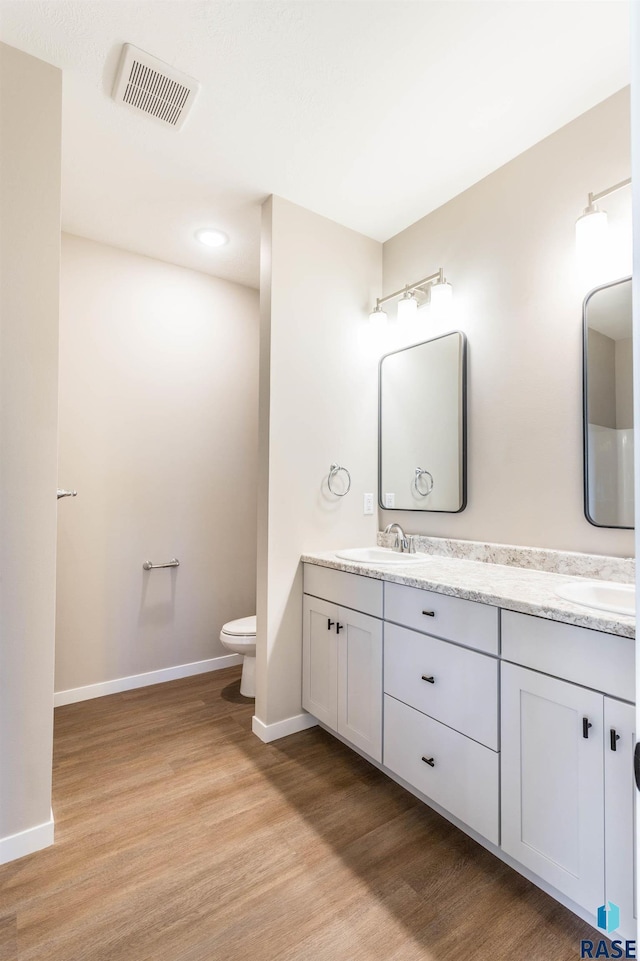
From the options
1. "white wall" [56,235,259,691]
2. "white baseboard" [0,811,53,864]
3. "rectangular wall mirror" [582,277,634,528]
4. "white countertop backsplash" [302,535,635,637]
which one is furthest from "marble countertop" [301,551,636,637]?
"white baseboard" [0,811,53,864]

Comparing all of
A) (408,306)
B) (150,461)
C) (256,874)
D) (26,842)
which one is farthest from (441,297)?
(26,842)

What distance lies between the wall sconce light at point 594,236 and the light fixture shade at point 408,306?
2.71 ft

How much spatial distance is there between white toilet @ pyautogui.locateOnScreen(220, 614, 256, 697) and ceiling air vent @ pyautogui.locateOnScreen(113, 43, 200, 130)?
242 centimetres

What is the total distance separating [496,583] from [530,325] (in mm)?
1110

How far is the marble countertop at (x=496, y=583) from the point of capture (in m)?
1.22

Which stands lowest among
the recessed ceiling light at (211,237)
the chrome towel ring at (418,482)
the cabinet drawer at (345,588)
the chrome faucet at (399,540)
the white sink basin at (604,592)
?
the cabinet drawer at (345,588)

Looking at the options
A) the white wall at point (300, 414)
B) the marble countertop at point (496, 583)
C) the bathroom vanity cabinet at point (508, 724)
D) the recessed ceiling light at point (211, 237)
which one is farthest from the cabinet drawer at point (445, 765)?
the recessed ceiling light at point (211, 237)

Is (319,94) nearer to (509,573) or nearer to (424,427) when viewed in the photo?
(424,427)

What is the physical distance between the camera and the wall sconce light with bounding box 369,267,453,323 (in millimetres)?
2297

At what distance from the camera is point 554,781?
1280mm

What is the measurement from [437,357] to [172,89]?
1.55 m

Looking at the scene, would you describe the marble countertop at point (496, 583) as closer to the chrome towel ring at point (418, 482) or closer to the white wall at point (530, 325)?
the white wall at point (530, 325)

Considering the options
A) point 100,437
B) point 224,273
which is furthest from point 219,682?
point 224,273

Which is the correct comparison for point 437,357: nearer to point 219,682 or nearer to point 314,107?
point 314,107
